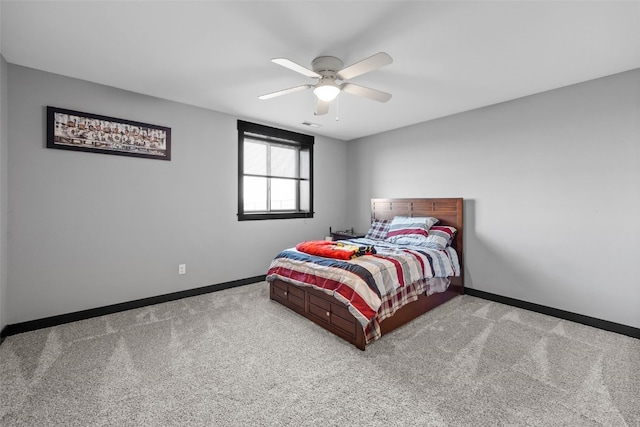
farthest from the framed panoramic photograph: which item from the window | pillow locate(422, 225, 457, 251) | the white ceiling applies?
pillow locate(422, 225, 457, 251)

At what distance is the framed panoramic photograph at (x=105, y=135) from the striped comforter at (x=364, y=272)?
2.02 m

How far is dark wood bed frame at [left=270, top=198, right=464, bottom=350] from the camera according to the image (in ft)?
8.15

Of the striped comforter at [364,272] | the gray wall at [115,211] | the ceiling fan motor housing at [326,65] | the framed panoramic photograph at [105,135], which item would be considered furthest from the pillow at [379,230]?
the framed panoramic photograph at [105,135]

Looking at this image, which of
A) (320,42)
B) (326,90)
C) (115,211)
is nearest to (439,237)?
(326,90)

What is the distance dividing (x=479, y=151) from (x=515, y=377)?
2.72 m

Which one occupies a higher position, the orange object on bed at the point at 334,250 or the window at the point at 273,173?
the window at the point at 273,173

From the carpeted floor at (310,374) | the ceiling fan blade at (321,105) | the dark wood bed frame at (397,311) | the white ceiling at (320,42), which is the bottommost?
the carpeted floor at (310,374)

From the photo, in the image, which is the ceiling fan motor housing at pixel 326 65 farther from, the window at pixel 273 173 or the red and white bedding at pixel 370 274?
the window at pixel 273 173

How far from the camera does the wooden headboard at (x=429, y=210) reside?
12.5 feet

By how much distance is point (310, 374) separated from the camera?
2.00 m

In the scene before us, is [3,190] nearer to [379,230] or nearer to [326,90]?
[326,90]

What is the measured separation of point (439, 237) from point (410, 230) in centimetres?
38

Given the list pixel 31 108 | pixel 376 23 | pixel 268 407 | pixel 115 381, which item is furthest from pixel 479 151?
pixel 31 108

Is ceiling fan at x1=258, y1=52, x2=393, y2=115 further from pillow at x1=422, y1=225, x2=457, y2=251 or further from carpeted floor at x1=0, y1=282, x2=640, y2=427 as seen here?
carpeted floor at x1=0, y1=282, x2=640, y2=427
